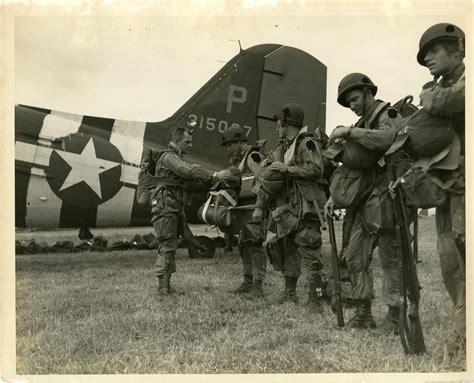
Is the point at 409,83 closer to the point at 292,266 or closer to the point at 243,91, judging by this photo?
the point at 292,266

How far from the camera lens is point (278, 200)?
5719mm

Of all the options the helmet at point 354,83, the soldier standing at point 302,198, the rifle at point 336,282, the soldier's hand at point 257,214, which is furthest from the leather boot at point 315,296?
the helmet at point 354,83

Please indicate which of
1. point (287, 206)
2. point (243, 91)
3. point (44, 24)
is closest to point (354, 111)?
point (287, 206)

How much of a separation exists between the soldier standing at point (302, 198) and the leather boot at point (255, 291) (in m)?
0.54

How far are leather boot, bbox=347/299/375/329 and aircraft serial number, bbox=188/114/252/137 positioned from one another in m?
5.92

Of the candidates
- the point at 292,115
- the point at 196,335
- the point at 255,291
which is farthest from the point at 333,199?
the point at 255,291

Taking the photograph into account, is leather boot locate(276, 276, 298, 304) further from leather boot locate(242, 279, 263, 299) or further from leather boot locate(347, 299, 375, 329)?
leather boot locate(347, 299, 375, 329)

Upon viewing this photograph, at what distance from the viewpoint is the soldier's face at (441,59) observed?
3604 millimetres

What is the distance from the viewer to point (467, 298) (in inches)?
144

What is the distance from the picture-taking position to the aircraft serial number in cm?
995

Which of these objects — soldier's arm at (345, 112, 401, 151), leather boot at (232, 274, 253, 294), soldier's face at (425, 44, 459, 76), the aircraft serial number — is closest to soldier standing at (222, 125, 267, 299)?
leather boot at (232, 274, 253, 294)

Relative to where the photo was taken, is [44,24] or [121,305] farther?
[121,305]

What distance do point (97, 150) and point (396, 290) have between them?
634cm

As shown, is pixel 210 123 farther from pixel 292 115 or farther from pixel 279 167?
pixel 279 167
